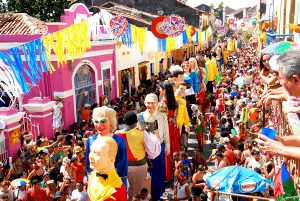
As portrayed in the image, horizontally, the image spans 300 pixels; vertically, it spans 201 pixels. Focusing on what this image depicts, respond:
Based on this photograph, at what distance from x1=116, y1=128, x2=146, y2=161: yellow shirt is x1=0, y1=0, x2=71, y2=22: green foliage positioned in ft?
81.9

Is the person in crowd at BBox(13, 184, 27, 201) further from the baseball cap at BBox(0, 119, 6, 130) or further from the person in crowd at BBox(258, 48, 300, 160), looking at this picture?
the person in crowd at BBox(258, 48, 300, 160)

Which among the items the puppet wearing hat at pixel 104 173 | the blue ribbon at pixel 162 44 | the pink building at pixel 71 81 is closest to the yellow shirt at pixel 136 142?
the puppet wearing hat at pixel 104 173

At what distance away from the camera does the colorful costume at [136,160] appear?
6.81m

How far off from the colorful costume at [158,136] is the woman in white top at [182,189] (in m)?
0.60

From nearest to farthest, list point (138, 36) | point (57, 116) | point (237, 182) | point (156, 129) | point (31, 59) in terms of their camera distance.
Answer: point (237, 182)
point (156, 129)
point (31, 59)
point (57, 116)
point (138, 36)

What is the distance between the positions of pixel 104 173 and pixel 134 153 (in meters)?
1.78

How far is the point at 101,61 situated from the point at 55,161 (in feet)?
29.5

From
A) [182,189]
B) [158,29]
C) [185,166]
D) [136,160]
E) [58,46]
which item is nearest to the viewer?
[136,160]

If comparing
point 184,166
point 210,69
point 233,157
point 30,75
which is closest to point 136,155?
point 184,166

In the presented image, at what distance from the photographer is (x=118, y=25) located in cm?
1312

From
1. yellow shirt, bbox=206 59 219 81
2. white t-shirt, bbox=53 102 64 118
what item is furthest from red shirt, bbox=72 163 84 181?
yellow shirt, bbox=206 59 219 81

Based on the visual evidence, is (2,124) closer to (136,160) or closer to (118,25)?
(136,160)

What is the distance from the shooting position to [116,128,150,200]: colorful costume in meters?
6.81

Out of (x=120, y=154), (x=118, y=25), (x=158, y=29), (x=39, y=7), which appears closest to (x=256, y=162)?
(x=120, y=154)
